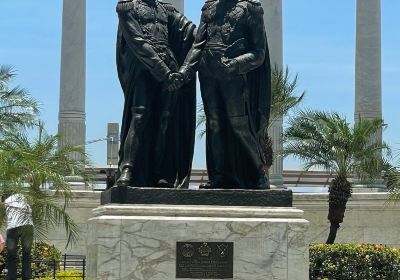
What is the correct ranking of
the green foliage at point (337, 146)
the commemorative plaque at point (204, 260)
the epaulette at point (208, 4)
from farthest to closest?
the green foliage at point (337, 146) < the epaulette at point (208, 4) < the commemorative plaque at point (204, 260)

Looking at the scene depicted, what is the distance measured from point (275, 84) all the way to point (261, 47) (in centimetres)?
3621

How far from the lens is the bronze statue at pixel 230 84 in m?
18.4

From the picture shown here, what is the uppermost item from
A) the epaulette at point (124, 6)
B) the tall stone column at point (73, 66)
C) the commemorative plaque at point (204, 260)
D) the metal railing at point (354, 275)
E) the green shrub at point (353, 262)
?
the tall stone column at point (73, 66)

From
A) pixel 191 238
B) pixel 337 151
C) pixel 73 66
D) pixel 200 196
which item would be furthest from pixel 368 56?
pixel 191 238

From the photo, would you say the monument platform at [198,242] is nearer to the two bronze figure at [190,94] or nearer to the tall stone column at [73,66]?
the two bronze figure at [190,94]

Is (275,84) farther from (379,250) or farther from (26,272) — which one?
(26,272)

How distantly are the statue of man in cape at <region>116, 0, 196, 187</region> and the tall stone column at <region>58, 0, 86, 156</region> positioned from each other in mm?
40254

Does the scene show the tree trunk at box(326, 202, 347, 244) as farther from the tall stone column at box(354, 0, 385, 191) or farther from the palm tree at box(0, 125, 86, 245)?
the palm tree at box(0, 125, 86, 245)

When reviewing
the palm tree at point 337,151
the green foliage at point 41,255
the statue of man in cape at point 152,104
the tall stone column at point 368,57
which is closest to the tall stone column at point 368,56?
the tall stone column at point 368,57

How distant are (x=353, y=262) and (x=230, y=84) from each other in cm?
2494

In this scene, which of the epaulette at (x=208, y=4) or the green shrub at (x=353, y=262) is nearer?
the epaulette at (x=208, y=4)

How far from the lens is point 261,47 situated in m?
18.6

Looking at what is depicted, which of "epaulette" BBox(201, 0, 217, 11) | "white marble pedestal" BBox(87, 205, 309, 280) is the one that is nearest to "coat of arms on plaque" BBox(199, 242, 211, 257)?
"white marble pedestal" BBox(87, 205, 309, 280)

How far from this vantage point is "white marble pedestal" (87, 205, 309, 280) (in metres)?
17.1
